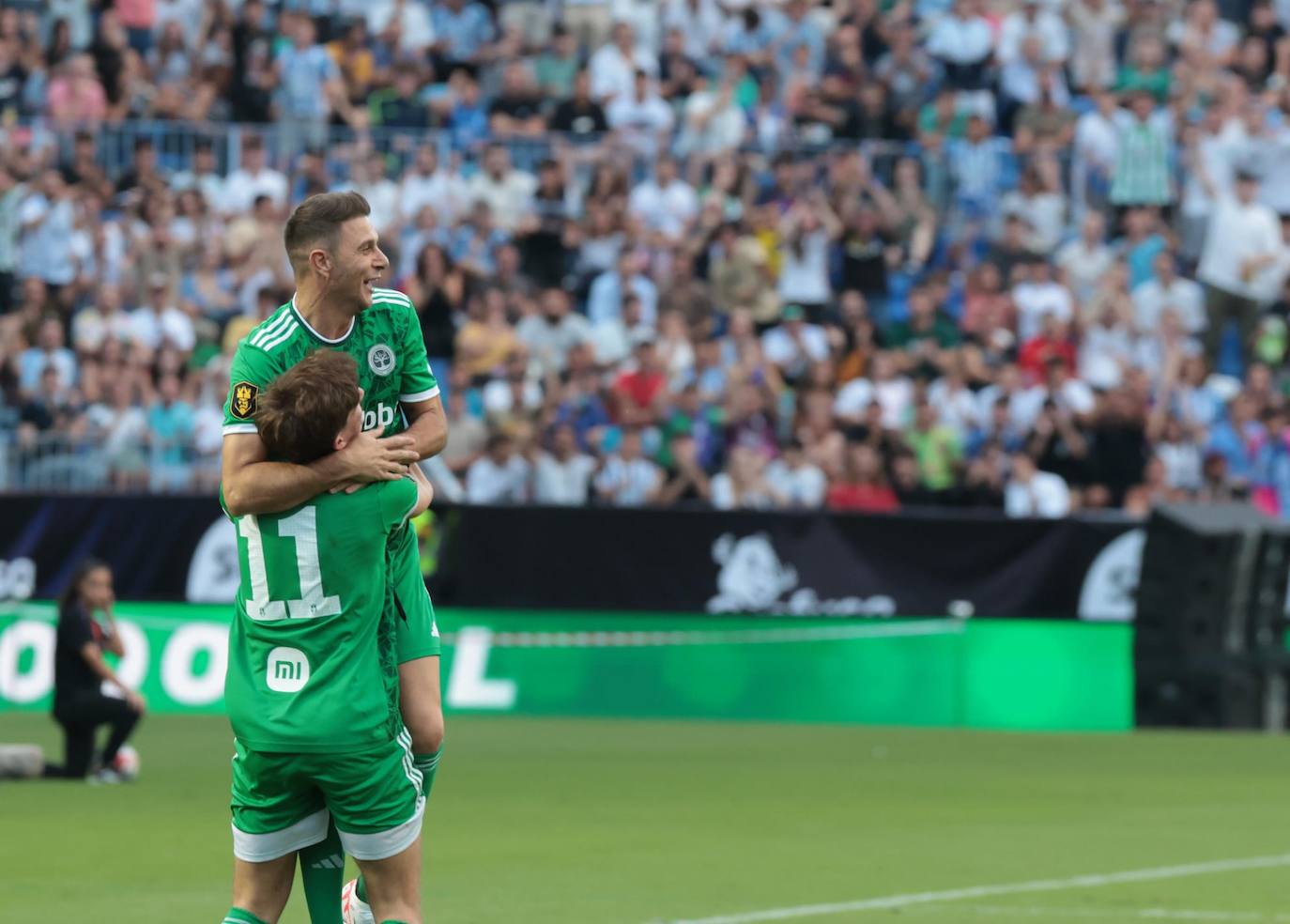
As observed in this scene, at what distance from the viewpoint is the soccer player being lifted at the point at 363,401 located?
19.7 ft

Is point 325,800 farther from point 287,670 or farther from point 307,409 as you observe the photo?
point 307,409

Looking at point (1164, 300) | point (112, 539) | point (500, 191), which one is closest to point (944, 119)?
point (1164, 300)

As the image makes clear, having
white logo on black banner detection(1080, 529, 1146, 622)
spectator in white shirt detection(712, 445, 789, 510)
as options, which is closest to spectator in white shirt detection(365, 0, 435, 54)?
spectator in white shirt detection(712, 445, 789, 510)

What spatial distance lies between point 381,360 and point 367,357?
0.06 meters

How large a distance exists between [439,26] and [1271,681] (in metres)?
12.5

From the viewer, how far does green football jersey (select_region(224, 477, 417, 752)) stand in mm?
5914

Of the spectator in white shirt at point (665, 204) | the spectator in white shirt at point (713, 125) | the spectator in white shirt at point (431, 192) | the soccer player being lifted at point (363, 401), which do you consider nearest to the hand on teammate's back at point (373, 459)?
the soccer player being lifted at point (363, 401)

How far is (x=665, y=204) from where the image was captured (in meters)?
24.4

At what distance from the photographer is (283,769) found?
5961mm

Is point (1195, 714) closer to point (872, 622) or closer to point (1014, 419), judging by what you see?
point (872, 622)

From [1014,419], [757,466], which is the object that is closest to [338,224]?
[757,466]

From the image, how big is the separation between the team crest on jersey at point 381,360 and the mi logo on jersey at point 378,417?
117 mm

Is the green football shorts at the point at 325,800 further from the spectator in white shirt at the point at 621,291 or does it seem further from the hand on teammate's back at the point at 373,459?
the spectator in white shirt at the point at 621,291

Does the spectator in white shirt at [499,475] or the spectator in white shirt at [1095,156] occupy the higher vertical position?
the spectator in white shirt at [1095,156]
